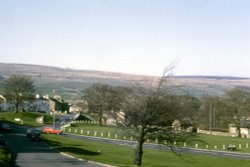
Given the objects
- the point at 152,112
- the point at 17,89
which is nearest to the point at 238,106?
the point at 17,89

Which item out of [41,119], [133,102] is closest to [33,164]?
[133,102]

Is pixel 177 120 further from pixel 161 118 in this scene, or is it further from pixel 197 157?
pixel 197 157

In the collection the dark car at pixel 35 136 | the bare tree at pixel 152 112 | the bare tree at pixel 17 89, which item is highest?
the bare tree at pixel 17 89

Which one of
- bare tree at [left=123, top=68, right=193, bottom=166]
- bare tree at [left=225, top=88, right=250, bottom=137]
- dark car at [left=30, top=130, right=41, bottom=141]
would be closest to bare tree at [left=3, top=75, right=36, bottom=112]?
bare tree at [left=225, top=88, right=250, bottom=137]

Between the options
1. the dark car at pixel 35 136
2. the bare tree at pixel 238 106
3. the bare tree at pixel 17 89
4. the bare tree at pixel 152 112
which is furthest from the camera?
the bare tree at pixel 17 89

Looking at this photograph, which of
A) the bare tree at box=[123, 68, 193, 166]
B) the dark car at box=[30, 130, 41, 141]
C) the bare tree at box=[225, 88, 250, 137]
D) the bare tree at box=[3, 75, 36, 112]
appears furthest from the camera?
the bare tree at box=[3, 75, 36, 112]

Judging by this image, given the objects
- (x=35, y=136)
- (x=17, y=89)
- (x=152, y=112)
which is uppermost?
(x=17, y=89)

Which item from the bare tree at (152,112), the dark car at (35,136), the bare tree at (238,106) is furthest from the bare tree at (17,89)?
the bare tree at (152,112)

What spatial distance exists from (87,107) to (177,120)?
95079 millimetres

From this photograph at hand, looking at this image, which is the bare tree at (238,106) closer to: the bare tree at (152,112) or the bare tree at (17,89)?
the bare tree at (17,89)

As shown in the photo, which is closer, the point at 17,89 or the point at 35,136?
the point at 35,136

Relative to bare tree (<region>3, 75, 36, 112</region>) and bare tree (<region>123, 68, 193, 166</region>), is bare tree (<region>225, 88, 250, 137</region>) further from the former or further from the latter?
bare tree (<region>123, 68, 193, 166</region>)

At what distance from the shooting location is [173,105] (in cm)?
3350

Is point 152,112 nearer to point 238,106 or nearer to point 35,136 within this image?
point 35,136
